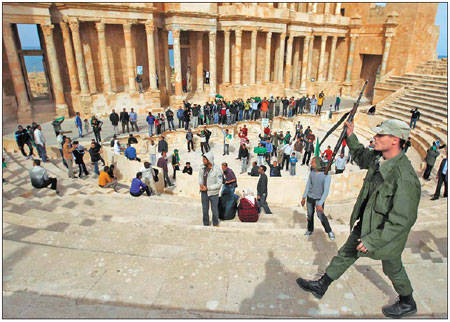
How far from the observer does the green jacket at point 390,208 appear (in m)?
2.94

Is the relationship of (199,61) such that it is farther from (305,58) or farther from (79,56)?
(305,58)

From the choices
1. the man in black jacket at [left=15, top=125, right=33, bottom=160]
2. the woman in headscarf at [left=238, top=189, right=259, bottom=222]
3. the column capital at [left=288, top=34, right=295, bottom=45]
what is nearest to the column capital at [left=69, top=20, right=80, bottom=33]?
the man in black jacket at [left=15, top=125, right=33, bottom=160]

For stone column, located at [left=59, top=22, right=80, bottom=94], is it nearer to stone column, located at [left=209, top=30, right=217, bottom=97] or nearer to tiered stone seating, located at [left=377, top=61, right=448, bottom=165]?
stone column, located at [left=209, top=30, right=217, bottom=97]

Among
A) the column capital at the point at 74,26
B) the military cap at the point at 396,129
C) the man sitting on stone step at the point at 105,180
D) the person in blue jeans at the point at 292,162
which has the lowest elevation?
the person in blue jeans at the point at 292,162

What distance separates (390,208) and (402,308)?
119 cm

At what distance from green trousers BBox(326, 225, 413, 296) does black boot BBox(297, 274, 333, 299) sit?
83 millimetres

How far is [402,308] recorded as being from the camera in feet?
10.8

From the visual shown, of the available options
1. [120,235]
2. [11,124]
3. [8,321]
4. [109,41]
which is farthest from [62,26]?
[8,321]

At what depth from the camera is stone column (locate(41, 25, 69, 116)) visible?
1774cm

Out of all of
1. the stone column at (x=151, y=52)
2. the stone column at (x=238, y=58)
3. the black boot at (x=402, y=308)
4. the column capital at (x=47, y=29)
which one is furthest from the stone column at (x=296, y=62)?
the black boot at (x=402, y=308)

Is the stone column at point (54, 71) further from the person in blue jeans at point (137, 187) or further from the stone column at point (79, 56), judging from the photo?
the person in blue jeans at point (137, 187)

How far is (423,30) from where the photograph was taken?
27031mm

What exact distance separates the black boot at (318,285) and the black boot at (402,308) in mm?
668

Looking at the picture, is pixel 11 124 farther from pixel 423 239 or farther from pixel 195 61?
pixel 423 239
